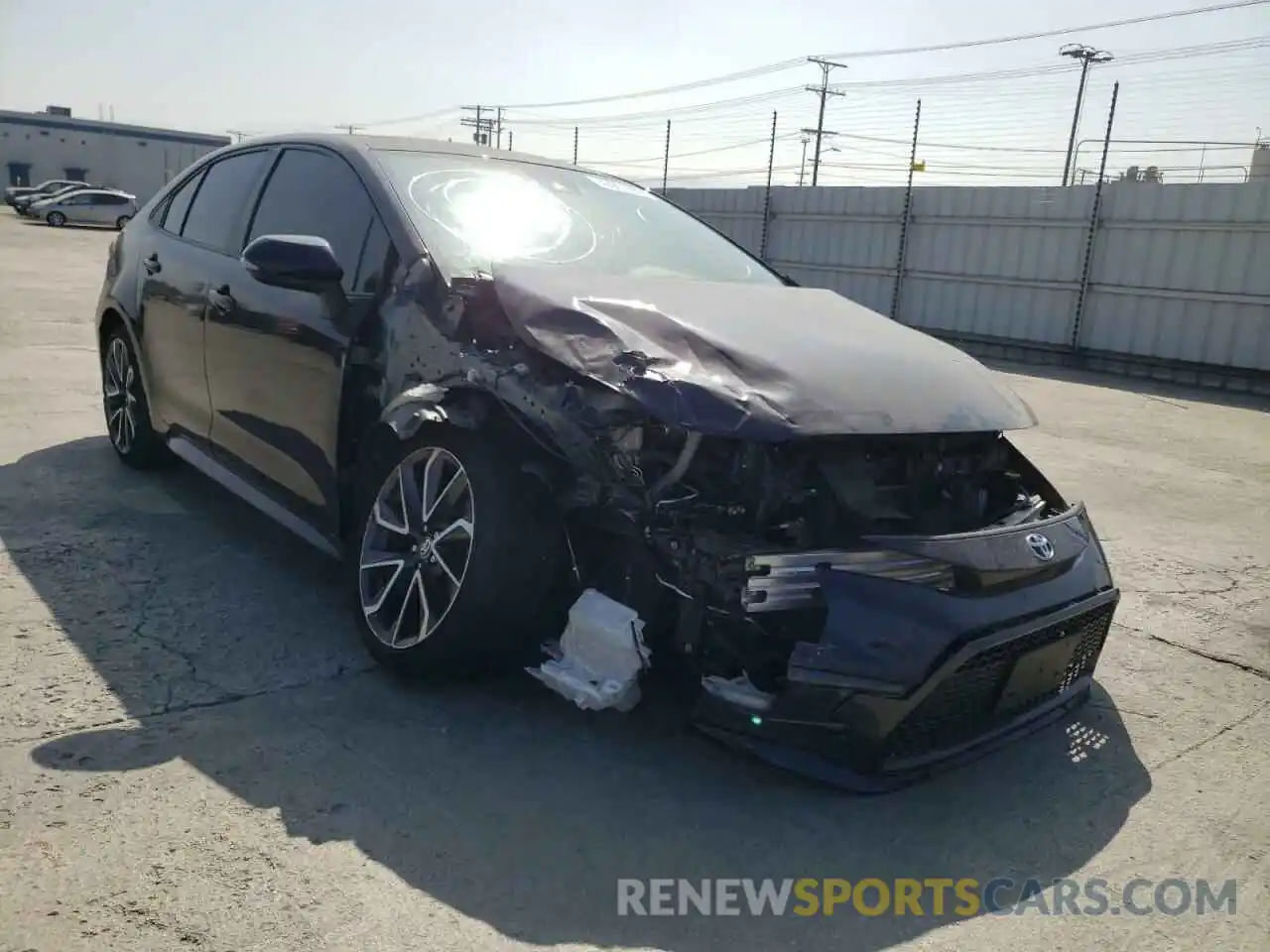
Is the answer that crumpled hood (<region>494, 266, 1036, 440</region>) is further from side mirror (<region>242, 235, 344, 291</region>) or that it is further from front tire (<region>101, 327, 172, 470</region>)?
front tire (<region>101, 327, 172, 470</region>)

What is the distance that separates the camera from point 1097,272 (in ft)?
47.0

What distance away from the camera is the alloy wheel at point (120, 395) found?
4.96m

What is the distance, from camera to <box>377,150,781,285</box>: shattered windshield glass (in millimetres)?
3285

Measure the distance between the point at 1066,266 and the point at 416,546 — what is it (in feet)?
45.7

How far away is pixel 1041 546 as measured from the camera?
2676mm

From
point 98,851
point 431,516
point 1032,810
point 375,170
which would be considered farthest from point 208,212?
point 1032,810

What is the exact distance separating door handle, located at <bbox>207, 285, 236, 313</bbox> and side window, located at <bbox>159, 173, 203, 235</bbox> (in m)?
0.80

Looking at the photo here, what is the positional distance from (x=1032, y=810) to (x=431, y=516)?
180 centimetres

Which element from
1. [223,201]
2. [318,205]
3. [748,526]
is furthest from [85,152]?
[748,526]

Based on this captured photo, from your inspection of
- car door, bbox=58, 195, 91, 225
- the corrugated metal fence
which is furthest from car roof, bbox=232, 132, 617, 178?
car door, bbox=58, 195, 91, 225

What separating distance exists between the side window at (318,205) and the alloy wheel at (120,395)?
4.85 ft

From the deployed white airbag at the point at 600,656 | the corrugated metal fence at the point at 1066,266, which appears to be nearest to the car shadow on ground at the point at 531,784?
the deployed white airbag at the point at 600,656

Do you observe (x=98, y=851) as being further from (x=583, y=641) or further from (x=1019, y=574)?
(x=1019, y=574)

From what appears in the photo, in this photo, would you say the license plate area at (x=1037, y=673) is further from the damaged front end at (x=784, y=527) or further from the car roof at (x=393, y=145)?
the car roof at (x=393, y=145)
